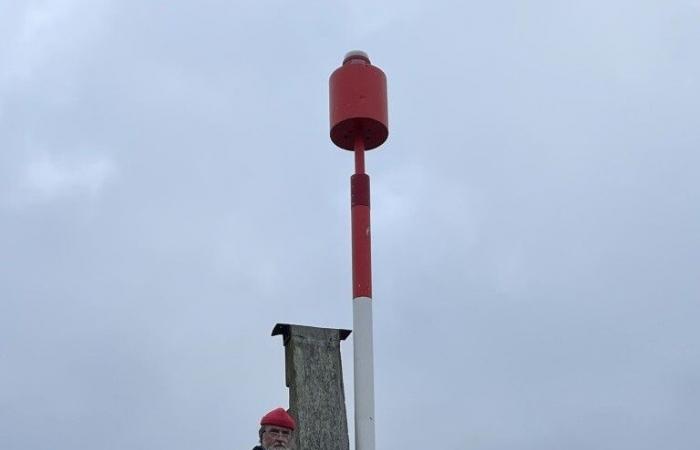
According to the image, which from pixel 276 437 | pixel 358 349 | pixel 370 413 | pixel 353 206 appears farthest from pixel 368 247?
pixel 276 437

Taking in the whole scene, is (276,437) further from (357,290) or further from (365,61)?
(365,61)

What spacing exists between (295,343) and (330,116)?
241 cm

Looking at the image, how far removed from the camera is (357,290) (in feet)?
28.5

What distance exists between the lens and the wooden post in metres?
7.80

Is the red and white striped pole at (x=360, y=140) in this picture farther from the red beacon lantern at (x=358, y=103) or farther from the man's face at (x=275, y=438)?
the man's face at (x=275, y=438)

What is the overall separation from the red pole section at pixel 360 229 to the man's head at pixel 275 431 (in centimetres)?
224

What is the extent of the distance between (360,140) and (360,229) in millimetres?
959

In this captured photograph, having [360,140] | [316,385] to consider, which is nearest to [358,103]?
[360,140]

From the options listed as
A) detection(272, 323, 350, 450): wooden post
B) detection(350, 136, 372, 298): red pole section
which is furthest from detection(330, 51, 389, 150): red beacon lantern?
detection(272, 323, 350, 450): wooden post

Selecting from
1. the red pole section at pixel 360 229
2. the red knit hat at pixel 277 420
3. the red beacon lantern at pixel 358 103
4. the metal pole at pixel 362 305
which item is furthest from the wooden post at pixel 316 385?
the red beacon lantern at pixel 358 103

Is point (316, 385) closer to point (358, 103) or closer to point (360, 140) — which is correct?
point (360, 140)

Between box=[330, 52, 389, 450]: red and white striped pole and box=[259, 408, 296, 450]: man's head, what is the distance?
5.87 ft

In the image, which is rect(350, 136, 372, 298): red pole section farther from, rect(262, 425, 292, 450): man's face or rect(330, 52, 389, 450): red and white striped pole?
rect(262, 425, 292, 450): man's face

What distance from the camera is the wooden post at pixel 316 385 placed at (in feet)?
25.6
